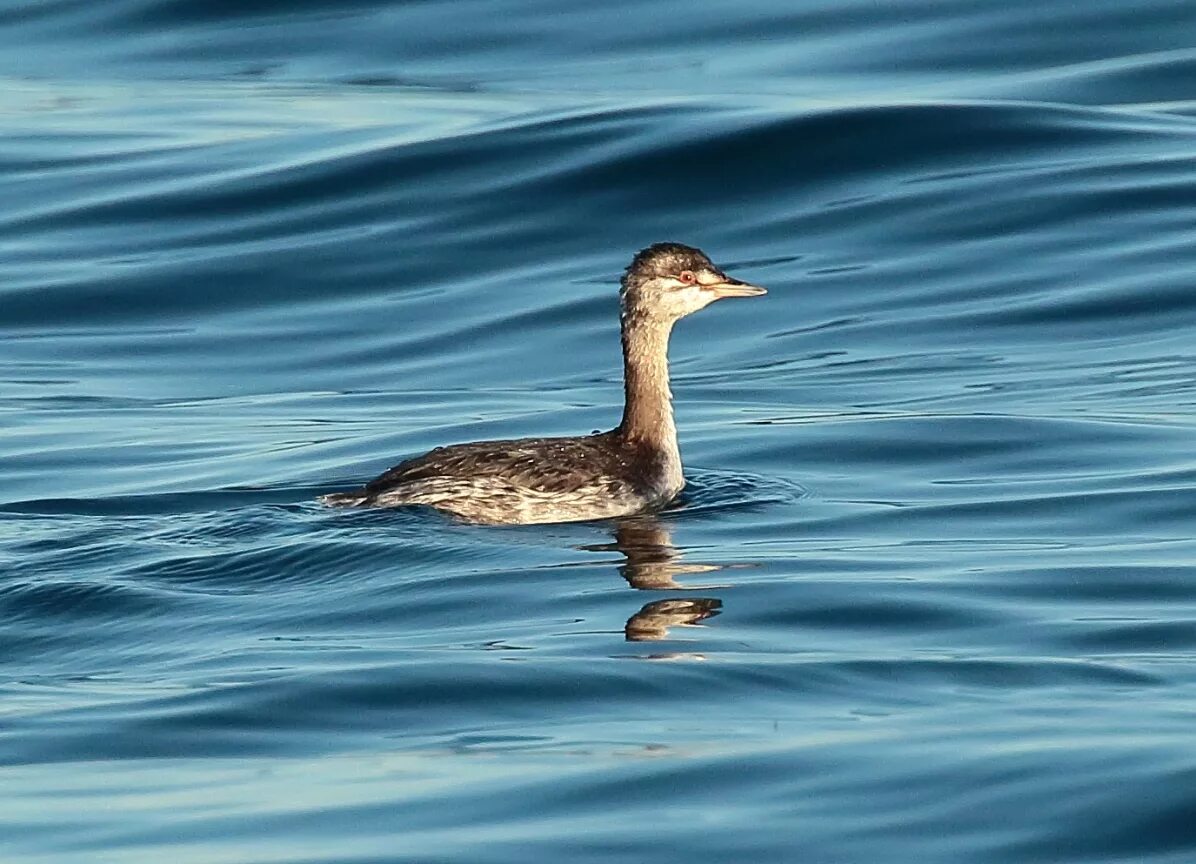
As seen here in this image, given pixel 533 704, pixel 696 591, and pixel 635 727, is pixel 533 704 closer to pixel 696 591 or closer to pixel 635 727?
pixel 635 727

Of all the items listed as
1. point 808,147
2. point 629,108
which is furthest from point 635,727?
point 629,108

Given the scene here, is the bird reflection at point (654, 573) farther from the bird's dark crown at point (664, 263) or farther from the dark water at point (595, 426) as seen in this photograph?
the bird's dark crown at point (664, 263)

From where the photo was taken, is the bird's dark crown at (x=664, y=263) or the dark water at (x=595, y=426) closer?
the dark water at (x=595, y=426)

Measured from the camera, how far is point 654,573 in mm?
11758

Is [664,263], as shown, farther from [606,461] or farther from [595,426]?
[595,426]

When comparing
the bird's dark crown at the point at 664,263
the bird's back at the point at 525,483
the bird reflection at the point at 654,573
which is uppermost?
the bird's dark crown at the point at 664,263

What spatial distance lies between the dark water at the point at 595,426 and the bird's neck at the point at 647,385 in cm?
41

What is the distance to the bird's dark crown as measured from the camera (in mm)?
14203

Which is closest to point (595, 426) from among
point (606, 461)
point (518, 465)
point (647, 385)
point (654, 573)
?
point (647, 385)

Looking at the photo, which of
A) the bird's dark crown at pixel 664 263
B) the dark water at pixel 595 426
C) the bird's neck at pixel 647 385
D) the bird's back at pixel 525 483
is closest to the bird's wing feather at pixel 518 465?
the bird's back at pixel 525 483

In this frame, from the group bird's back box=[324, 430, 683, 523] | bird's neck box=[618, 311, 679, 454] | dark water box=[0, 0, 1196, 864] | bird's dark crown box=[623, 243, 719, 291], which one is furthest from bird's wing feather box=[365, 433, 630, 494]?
bird's dark crown box=[623, 243, 719, 291]

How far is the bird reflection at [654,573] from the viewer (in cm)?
1040

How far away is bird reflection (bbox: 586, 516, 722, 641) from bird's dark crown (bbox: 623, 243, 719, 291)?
1550 millimetres

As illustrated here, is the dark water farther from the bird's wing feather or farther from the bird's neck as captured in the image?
the bird's neck
